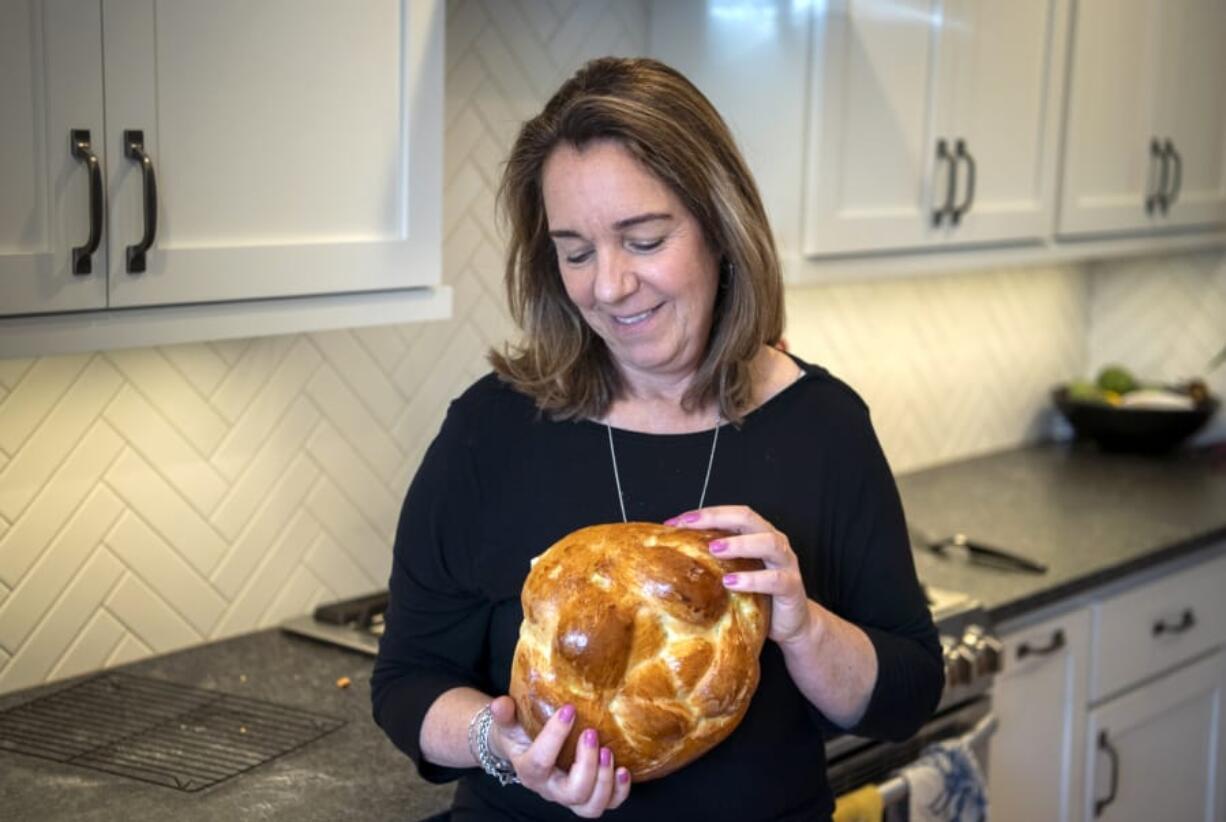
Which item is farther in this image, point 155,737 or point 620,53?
point 620,53

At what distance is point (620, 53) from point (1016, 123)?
0.80 metres

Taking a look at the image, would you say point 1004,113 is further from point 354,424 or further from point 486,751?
point 486,751

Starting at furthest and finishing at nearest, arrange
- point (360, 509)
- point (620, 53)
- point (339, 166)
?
1. point (620, 53)
2. point (360, 509)
3. point (339, 166)

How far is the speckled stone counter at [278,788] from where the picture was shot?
1.86m

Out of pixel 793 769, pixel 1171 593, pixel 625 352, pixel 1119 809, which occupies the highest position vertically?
pixel 625 352

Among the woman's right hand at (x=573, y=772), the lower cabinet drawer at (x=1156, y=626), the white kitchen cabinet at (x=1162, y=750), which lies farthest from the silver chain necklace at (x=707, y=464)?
the white kitchen cabinet at (x=1162, y=750)

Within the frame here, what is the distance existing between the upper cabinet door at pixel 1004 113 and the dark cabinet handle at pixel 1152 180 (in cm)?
40

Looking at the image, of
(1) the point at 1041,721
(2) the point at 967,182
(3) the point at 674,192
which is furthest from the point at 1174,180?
(3) the point at 674,192

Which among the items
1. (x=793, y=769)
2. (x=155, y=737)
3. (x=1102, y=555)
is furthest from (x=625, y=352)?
(x=1102, y=555)

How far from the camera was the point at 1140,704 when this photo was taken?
323 cm

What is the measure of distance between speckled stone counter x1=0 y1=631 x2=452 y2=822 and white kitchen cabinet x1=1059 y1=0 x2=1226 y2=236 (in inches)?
76.2

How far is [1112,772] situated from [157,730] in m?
1.90

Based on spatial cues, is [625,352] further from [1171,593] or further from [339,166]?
[1171,593]

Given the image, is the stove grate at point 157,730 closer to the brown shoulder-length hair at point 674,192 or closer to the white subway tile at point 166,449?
the white subway tile at point 166,449
